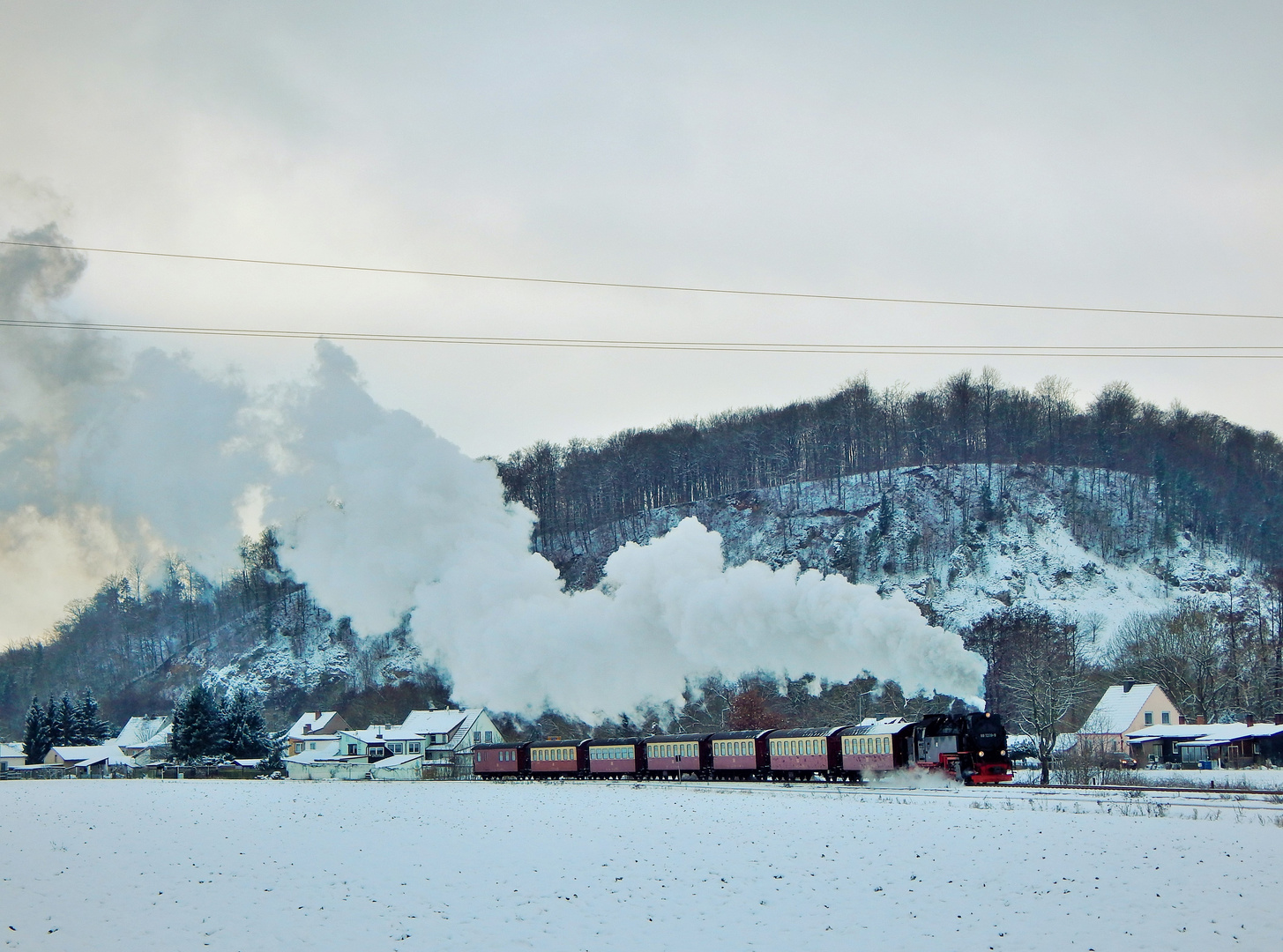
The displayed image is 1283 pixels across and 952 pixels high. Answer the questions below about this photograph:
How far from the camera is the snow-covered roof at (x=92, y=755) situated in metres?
106

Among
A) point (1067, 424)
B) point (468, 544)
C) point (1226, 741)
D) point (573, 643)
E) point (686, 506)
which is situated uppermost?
point (1067, 424)

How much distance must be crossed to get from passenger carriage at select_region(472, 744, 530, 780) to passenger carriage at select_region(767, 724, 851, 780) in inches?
825

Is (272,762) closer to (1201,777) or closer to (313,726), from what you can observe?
(313,726)

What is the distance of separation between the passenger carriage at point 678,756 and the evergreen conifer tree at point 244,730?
48.4m

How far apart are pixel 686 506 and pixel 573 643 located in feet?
289

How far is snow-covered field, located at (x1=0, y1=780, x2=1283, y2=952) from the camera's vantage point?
66.0 ft

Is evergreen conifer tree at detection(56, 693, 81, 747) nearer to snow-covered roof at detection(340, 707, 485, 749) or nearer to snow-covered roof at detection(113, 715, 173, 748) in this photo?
snow-covered roof at detection(113, 715, 173, 748)

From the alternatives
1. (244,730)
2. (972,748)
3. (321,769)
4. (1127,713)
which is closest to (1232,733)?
(1127,713)

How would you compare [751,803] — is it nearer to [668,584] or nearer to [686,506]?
[668,584]

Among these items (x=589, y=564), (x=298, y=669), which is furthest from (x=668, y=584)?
(x=298, y=669)

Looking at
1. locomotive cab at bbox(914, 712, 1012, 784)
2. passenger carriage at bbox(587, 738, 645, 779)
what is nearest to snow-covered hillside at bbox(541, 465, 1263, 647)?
passenger carriage at bbox(587, 738, 645, 779)

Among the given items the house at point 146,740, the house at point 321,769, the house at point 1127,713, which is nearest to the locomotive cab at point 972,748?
the house at point 1127,713

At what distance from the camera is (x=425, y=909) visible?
22.3 meters

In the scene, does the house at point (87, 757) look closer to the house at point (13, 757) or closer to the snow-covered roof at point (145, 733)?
the house at point (13, 757)
